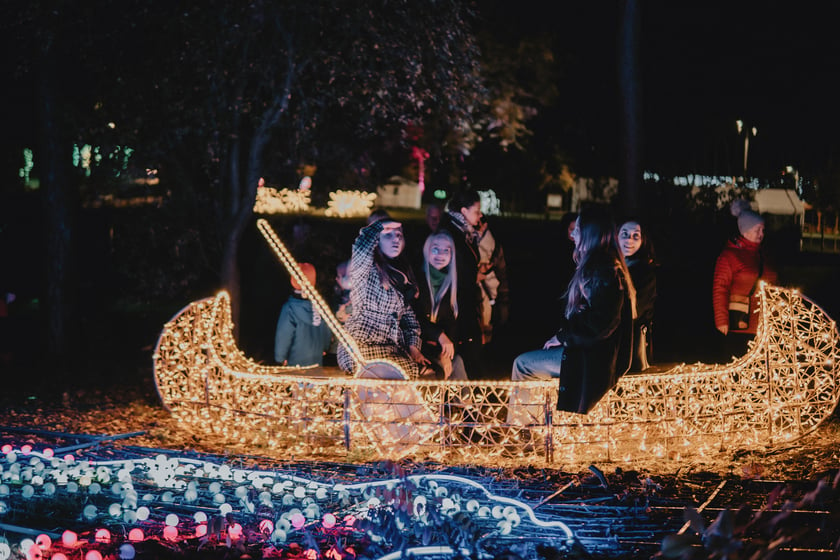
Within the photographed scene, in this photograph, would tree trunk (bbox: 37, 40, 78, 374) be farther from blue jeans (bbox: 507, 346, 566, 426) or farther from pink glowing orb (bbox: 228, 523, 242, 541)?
pink glowing orb (bbox: 228, 523, 242, 541)

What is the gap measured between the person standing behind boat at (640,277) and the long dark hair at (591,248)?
1.03 meters

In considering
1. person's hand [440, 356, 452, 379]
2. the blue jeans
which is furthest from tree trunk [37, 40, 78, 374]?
the blue jeans

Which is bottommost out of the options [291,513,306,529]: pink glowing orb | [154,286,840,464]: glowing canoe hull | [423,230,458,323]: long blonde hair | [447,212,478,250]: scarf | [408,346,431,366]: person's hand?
[291,513,306,529]: pink glowing orb

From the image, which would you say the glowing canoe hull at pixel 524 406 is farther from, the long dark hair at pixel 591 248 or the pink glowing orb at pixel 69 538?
the pink glowing orb at pixel 69 538

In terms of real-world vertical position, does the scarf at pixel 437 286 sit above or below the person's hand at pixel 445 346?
above

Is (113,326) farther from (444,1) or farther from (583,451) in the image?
(583,451)

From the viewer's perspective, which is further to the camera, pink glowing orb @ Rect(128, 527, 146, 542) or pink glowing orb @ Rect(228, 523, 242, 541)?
pink glowing orb @ Rect(128, 527, 146, 542)

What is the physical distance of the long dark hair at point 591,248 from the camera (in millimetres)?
6469

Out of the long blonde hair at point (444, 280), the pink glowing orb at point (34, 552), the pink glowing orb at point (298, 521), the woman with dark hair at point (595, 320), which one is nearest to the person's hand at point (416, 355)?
the long blonde hair at point (444, 280)

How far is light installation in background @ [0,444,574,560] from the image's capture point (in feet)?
16.2

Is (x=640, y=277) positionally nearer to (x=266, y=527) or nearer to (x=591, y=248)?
(x=591, y=248)

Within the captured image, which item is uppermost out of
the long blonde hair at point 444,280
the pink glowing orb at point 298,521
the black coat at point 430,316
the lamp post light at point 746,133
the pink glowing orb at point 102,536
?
the lamp post light at point 746,133

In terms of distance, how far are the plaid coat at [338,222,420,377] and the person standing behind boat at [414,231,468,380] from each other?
42 centimetres

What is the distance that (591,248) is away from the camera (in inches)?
255
